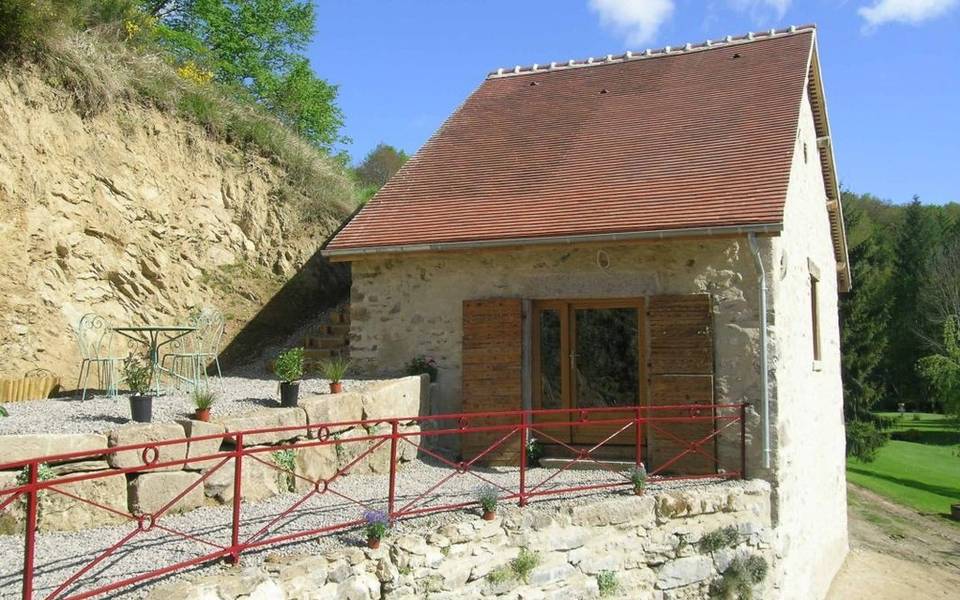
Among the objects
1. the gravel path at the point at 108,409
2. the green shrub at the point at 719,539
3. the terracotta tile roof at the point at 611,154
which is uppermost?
the terracotta tile roof at the point at 611,154

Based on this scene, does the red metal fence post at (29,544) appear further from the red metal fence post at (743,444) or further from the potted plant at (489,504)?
the red metal fence post at (743,444)

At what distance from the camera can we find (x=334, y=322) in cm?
1111

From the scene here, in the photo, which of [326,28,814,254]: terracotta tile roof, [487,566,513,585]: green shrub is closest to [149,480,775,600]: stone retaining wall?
[487,566,513,585]: green shrub

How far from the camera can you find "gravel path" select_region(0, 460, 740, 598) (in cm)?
404

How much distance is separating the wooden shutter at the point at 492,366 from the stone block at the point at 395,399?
58 centimetres

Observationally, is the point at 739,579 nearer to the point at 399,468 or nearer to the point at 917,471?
the point at 399,468

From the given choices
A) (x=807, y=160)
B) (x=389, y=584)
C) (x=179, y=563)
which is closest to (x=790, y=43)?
(x=807, y=160)

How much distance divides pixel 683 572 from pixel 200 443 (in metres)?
4.38

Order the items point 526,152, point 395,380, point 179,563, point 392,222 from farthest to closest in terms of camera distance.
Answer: point 526,152
point 392,222
point 395,380
point 179,563

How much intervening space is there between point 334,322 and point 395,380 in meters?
2.96

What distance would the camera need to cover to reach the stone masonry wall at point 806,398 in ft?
25.8

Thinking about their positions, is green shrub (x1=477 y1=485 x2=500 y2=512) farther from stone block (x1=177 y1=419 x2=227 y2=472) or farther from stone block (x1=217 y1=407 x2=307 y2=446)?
stone block (x1=177 y1=419 x2=227 y2=472)

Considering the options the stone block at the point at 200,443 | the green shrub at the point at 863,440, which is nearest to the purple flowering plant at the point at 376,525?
the stone block at the point at 200,443

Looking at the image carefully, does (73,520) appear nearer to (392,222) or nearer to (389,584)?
(389,584)
